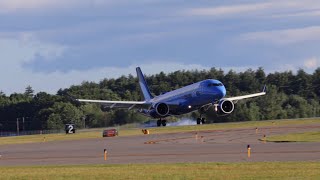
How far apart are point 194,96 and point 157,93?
302 ft

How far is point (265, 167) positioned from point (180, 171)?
3472 mm

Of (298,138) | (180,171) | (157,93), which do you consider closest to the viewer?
(180,171)

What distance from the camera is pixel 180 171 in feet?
104

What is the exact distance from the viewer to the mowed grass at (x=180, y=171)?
29.2 m

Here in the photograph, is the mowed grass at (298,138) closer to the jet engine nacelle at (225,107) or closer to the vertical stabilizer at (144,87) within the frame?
the jet engine nacelle at (225,107)

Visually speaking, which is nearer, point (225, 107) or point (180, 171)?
point (180, 171)

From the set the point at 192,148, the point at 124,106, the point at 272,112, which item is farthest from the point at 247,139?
the point at 272,112

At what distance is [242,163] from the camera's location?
34.9 m

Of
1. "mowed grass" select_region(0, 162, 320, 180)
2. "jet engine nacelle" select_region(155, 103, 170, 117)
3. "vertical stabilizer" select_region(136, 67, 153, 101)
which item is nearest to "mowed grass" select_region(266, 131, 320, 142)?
"mowed grass" select_region(0, 162, 320, 180)

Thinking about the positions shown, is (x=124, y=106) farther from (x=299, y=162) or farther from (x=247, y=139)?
(x=299, y=162)

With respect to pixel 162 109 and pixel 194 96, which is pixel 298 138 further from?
pixel 162 109

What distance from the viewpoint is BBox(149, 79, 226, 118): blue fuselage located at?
7912cm

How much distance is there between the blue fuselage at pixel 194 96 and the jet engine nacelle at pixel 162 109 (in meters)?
0.39

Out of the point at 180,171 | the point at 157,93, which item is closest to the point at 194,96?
the point at 180,171
